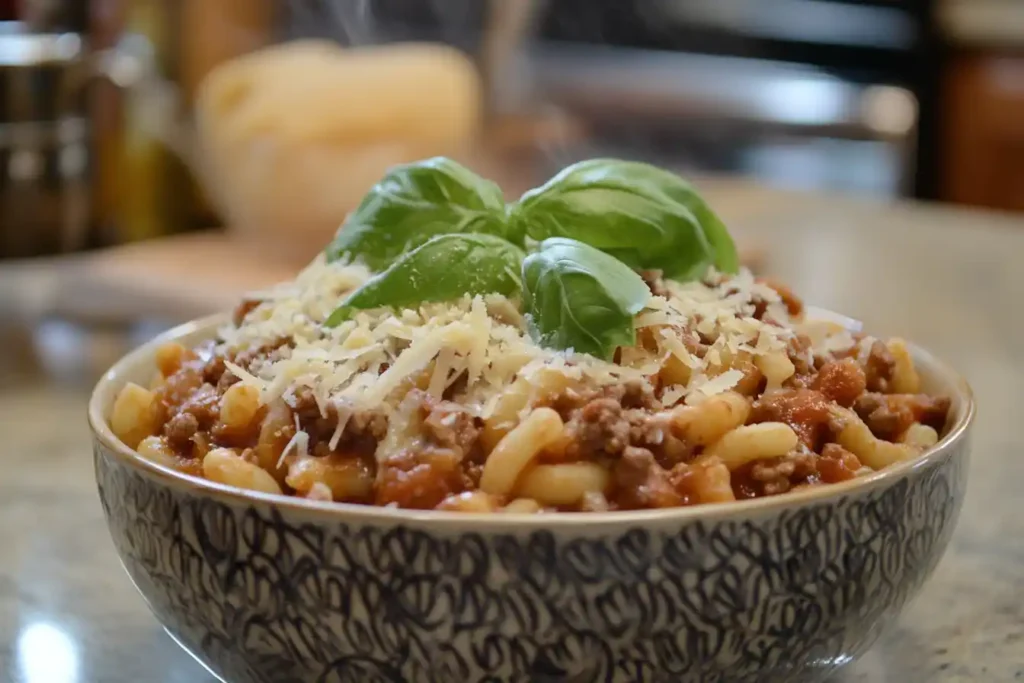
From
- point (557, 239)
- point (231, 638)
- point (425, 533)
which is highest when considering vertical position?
point (557, 239)

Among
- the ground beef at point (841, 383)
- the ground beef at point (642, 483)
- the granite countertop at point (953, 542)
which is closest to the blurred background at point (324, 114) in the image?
the granite countertop at point (953, 542)

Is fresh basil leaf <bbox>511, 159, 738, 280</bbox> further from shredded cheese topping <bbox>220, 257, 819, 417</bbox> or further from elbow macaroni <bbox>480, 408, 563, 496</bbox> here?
elbow macaroni <bbox>480, 408, 563, 496</bbox>

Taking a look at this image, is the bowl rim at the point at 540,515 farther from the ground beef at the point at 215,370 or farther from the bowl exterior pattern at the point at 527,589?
the ground beef at the point at 215,370

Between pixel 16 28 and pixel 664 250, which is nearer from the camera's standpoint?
pixel 664 250

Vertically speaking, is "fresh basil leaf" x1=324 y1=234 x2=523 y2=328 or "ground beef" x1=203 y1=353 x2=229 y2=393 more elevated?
"fresh basil leaf" x1=324 y1=234 x2=523 y2=328

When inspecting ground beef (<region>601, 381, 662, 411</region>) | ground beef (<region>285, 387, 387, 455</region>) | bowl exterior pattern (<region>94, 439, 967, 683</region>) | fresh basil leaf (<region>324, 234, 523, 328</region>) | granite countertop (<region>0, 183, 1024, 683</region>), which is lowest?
granite countertop (<region>0, 183, 1024, 683</region>)

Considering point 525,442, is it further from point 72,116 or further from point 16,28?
point 16,28

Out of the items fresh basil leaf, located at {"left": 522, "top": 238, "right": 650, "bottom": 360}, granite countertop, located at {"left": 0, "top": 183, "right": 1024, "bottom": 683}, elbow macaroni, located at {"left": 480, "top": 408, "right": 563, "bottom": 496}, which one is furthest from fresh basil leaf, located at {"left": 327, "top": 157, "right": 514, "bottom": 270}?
granite countertop, located at {"left": 0, "top": 183, "right": 1024, "bottom": 683}

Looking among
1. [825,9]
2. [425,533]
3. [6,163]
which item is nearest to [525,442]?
[425,533]
